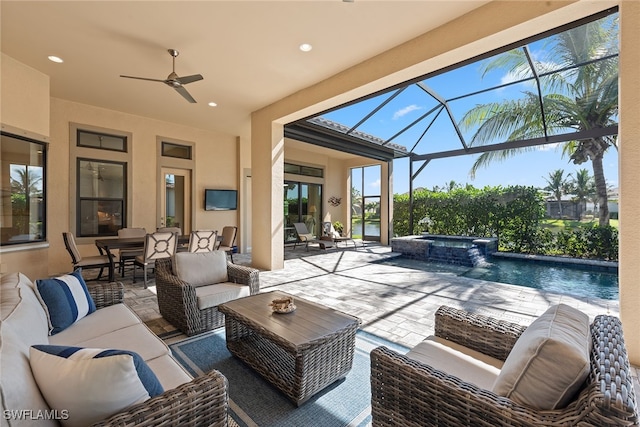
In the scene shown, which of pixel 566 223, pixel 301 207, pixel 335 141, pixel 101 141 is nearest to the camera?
pixel 101 141

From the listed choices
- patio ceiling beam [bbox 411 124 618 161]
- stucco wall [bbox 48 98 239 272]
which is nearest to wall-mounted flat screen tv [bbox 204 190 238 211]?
stucco wall [bbox 48 98 239 272]

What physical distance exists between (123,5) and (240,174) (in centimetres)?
539

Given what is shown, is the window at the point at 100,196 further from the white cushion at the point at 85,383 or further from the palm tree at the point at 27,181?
the white cushion at the point at 85,383

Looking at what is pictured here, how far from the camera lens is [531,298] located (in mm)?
4016

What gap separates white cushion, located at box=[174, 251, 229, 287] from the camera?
3.07 meters

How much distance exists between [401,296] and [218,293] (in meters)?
2.57

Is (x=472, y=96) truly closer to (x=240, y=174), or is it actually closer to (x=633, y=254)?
(x=633, y=254)

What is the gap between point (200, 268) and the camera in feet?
10.4

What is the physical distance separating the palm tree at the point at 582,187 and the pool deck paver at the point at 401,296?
498cm

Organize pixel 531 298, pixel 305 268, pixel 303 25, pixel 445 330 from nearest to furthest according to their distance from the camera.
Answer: pixel 445 330
pixel 303 25
pixel 531 298
pixel 305 268

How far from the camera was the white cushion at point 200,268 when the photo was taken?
307 centimetres

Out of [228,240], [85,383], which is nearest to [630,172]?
[85,383]

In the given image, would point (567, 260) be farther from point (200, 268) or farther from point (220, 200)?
point (220, 200)

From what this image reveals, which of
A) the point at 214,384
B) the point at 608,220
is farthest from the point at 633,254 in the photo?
the point at 608,220
